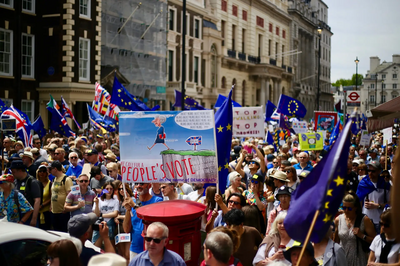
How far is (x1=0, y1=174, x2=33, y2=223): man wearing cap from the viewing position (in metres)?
7.25

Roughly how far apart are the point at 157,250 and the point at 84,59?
24.6m

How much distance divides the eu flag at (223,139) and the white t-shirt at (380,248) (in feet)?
8.28

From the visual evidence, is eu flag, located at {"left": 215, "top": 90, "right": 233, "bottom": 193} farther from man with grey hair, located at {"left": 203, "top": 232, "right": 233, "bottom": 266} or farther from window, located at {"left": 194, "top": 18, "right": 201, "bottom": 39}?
window, located at {"left": 194, "top": 18, "right": 201, "bottom": 39}

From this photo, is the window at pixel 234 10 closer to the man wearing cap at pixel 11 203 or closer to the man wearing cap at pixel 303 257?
the man wearing cap at pixel 11 203

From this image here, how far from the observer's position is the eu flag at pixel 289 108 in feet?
69.4

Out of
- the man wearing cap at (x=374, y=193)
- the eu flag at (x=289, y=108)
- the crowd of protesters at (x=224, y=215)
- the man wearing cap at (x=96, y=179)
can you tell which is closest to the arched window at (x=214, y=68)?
the eu flag at (x=289, y=108)

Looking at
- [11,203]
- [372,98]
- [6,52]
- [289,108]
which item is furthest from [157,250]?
[372,98]

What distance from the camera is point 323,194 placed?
381cm

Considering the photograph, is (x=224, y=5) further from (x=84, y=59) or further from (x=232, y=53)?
(x=84, y=59)

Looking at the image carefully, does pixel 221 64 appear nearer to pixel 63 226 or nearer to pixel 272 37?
pixel 272 37

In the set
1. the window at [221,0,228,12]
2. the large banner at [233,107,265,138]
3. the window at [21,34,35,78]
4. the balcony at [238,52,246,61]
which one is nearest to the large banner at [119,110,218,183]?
the large banner at [233,107,265,138]

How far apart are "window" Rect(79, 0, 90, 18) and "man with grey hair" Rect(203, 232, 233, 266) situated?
82.2ft

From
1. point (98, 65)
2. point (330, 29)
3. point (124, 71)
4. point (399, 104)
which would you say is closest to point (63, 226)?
point (399, 104)

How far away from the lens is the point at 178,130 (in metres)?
6.23
